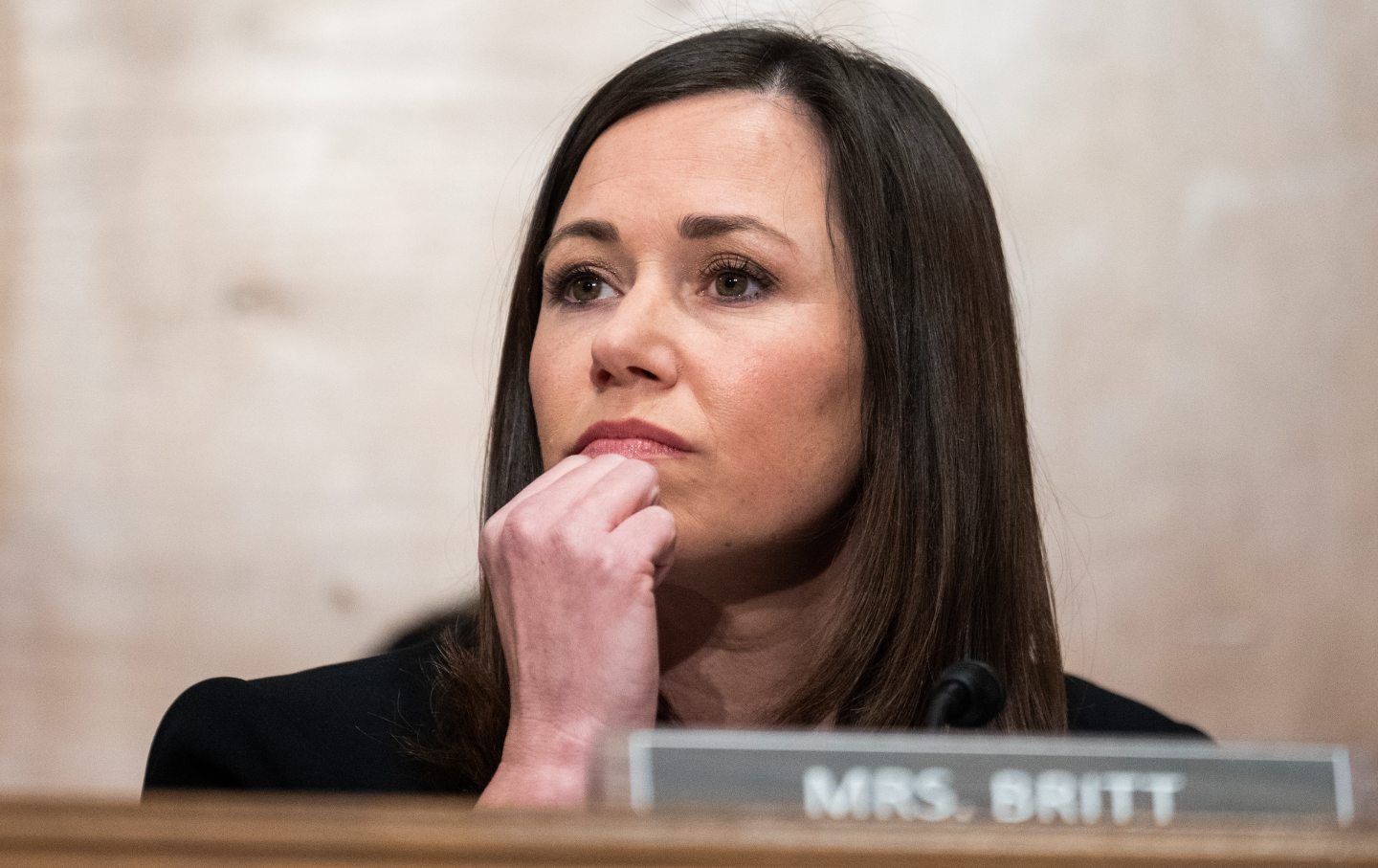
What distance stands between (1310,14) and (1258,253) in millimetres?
423

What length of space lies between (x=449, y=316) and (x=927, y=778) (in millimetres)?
1816

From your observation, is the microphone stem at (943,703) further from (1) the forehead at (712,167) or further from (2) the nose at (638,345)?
(1) the forehead at (712,167)

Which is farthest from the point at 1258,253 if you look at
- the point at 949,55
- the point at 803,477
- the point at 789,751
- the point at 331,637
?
the point at 789,751

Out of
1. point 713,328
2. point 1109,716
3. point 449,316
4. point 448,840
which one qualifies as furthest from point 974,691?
point 449,316

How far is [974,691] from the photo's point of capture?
42.3 inches

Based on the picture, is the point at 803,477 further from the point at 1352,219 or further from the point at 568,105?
the point at 1352,219

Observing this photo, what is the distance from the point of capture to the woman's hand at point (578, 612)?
120 centimetres

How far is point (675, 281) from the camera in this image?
55.0 inches

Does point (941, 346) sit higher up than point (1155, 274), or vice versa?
point (1155, 274)

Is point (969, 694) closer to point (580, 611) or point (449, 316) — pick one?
point (580, 611)

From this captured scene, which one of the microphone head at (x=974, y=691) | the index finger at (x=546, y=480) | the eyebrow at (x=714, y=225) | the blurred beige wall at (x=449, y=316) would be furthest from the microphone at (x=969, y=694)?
the blurred beige wall at (x=449, y=316)

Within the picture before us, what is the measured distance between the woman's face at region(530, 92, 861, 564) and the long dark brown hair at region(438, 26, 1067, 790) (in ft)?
0.12

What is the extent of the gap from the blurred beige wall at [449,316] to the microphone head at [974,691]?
1328 millimetres

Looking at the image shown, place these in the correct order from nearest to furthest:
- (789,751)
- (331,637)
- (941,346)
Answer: (789,751)
(941,346)
(331,637)
